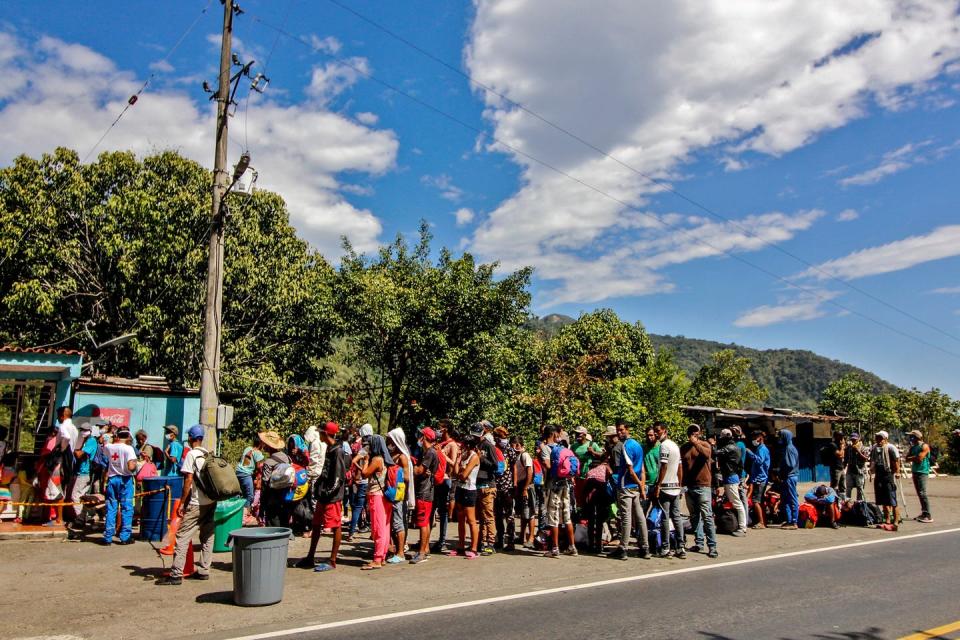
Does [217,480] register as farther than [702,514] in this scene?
No

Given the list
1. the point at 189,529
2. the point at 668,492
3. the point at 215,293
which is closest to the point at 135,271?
the point at 215,293

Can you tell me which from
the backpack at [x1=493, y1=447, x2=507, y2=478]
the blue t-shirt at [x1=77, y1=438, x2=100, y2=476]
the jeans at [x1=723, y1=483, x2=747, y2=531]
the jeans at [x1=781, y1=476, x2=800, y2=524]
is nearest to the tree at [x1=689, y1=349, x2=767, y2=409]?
the jeans at [x1=781, y1=476, x2=800, y2=524]

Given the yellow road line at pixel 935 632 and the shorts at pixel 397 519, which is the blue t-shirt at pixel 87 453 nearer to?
the shorts at pixel 397 519

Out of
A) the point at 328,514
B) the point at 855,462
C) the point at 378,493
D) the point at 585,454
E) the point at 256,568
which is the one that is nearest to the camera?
the point at 256,568

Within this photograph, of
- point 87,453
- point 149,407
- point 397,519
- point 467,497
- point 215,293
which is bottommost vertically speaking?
point 397,519

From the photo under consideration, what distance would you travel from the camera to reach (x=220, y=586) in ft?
25.3

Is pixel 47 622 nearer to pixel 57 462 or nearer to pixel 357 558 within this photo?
pixel 357 558

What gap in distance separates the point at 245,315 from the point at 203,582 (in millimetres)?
18851

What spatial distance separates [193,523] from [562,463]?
4.97 m

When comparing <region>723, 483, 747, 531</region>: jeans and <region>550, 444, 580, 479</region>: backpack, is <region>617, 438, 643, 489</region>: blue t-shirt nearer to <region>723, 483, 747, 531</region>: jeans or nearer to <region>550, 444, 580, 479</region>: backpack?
<region>550, 444, 580, 479</region>: backpack

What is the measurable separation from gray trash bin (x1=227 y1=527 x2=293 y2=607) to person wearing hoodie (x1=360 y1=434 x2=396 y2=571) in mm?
1898

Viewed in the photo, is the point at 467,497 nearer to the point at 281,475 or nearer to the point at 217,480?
the point at 281,475

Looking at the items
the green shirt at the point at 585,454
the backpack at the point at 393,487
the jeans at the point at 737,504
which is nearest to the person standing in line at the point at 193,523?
the backpack at the point at 393,487

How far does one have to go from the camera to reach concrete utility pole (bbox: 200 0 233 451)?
13078 millimetres
